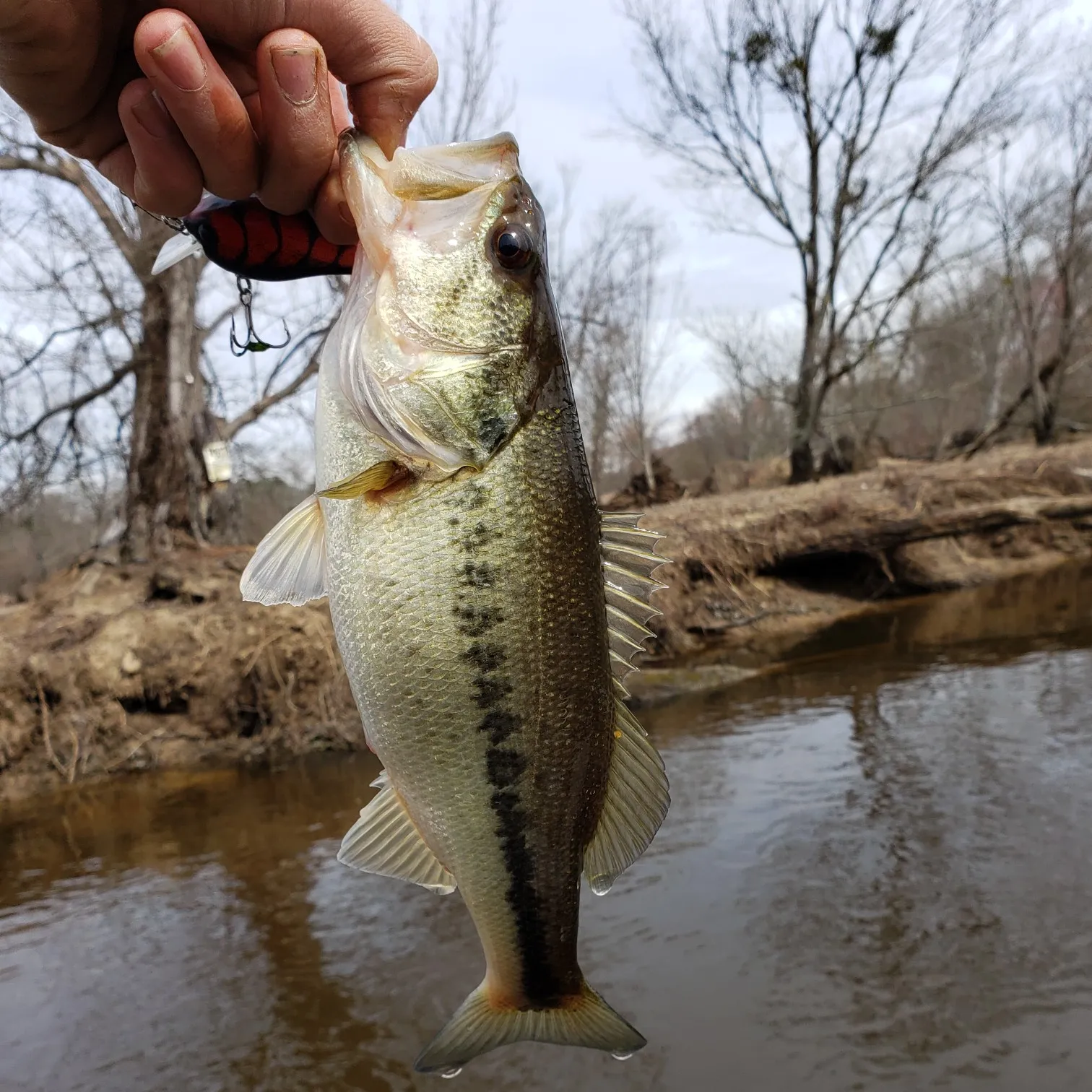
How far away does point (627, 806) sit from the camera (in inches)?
68.4

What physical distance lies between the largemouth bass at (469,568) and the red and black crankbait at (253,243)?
0.40 m

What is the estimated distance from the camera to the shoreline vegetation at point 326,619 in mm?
8430

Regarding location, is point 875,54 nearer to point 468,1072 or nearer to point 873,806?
point 873,806

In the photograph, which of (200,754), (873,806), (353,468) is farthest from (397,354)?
(200,754)

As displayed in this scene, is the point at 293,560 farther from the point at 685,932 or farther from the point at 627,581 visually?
the point at 685,932

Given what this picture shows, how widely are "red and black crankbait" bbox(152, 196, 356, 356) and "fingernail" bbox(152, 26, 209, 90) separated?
16.3 inches

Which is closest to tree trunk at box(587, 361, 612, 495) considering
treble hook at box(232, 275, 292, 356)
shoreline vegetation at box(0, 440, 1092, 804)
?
shoreline vegetation at box(0, 440, 1092, 804)

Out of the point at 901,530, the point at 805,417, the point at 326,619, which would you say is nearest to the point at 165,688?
the point at 326,619

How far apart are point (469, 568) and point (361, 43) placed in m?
1.12

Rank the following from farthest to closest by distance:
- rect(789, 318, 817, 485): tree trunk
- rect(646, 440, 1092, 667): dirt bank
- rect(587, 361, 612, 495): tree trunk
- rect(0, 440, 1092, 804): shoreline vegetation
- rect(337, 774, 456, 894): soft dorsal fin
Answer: rect(587, 361, 612, 495): tree trunk < rect(789, 318, 817, 485): tree trunk < rect(646, 440, 1092, 667): dirt bank < rect(0, 440, 1092, 804): shoreline vegetation < rect(337, 774, 456, 894): soft dorsal fin

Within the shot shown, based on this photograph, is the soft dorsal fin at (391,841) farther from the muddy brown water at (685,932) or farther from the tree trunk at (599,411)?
the tree trunk at (599,411)

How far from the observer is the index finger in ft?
5.29

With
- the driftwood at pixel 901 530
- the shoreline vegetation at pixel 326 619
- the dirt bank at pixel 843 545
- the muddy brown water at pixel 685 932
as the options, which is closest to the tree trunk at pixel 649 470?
the dirt bank at pixel 843 545

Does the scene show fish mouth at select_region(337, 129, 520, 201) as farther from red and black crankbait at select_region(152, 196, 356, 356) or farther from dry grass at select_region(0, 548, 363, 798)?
dry grass at select_region(0, 548, 363, 798)
